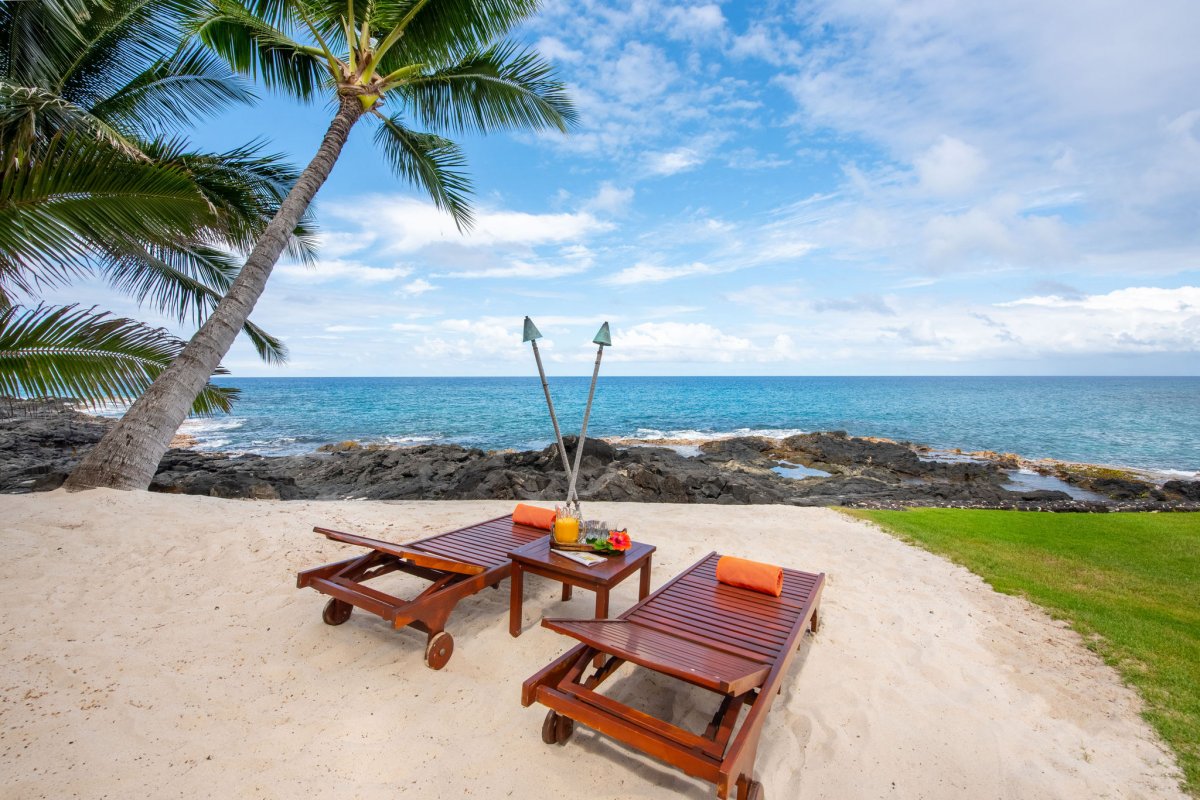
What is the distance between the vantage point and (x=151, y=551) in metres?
4.68

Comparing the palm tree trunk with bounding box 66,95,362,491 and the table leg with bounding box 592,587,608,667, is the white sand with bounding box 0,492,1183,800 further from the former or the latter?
the palm tree trunk with bounding box 66,95,362,491

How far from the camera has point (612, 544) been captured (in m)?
3.92

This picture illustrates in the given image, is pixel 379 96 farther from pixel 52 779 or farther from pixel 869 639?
pixel 869 639

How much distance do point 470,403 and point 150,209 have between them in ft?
157

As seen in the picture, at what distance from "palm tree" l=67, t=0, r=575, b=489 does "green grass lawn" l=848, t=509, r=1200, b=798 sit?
872 centimetres

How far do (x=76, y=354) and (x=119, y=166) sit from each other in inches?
76.2

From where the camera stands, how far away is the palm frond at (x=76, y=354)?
15.2 ft

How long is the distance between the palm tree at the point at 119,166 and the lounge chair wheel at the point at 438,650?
422cm

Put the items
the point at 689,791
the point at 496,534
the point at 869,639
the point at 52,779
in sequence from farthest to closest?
the point at 496,534 → the point at 869,639 → the point at 689,791 → the point at 52,779

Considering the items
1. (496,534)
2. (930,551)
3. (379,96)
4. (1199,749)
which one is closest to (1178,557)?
(930,551)

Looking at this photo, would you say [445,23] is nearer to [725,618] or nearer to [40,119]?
[40,119]

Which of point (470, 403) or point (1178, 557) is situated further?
point (470, 403)

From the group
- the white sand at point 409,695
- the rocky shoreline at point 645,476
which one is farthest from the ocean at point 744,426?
the white sand at point 409,695

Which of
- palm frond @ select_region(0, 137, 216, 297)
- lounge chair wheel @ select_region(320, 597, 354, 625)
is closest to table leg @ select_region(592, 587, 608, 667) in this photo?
lounge chair wheel @ select_region(320, 597, 354, 625)
